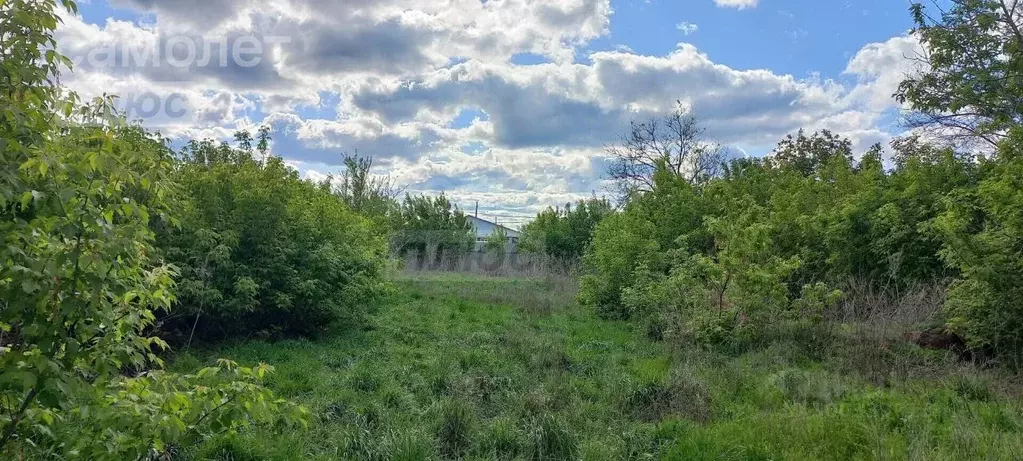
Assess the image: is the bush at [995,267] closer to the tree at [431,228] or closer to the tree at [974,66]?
the tree at [974,66]

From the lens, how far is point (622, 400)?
20.2ft

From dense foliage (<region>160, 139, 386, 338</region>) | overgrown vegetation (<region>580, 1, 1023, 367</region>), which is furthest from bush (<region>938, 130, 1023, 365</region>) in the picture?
dense foliage (<region>160, 139, 386, 338</region>)

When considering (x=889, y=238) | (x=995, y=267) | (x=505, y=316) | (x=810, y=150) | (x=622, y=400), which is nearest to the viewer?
(x=622, y=400)

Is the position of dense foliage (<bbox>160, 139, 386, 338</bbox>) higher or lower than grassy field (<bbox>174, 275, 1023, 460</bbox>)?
higher

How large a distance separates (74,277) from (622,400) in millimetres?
5045

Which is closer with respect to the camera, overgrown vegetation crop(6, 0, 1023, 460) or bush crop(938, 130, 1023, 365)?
overgrown vegetation crop(6, 0, 1023, 460)

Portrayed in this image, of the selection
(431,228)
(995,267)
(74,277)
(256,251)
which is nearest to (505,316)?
(256,251)

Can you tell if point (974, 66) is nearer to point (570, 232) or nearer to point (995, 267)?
point (995, 267)

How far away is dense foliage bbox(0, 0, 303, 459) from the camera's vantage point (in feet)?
7.00

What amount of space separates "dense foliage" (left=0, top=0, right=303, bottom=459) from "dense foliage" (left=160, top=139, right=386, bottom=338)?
5408 millimetres

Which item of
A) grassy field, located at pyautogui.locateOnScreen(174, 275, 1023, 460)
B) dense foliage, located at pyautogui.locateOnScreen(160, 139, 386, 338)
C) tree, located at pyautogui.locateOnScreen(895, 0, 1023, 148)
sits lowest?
grassy field, located at pyautogui.locateOnScreen(174, 275, 1023, 460)

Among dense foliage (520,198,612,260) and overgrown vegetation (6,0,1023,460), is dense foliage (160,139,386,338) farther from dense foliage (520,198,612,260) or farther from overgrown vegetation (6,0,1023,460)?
dense foliage (520,198,612,260)

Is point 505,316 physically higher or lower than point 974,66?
lower

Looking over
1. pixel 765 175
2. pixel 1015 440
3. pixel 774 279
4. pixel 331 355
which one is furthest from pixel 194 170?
pixel 765 175
